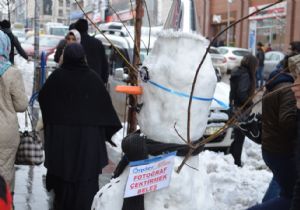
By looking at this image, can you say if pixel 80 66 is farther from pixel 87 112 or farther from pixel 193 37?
pixel 193 37

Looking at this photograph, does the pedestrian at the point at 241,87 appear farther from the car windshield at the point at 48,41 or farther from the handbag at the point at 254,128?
the car windshield at the point at 48,41

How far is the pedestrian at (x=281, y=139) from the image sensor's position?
4.16 meters

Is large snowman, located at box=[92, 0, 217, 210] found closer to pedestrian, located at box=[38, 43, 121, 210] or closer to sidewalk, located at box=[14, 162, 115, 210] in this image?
pedestrian, located at box=[38, 43, 121, 210]

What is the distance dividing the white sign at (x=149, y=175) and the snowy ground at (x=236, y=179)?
209 centimetres

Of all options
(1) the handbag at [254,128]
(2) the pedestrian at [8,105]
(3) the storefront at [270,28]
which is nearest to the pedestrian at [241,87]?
(1) the handbag at [254,128]

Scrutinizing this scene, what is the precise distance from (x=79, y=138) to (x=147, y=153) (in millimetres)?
1942

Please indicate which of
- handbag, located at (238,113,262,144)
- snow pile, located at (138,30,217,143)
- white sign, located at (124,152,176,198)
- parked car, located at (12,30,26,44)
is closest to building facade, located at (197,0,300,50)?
parked car, located at (12,30,26,44)

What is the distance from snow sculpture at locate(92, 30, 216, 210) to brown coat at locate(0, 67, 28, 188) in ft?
5.36

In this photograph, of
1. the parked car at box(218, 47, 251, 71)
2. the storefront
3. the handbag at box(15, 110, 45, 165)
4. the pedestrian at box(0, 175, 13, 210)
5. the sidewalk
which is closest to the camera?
the pedestrian at box(0, 175, 13, 210)

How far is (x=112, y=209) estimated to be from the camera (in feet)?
10.5

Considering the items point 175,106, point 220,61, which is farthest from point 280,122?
point 220,61

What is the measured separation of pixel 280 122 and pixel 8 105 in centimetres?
221

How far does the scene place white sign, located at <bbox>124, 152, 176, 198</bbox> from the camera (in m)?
2.99

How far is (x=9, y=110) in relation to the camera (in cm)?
457
